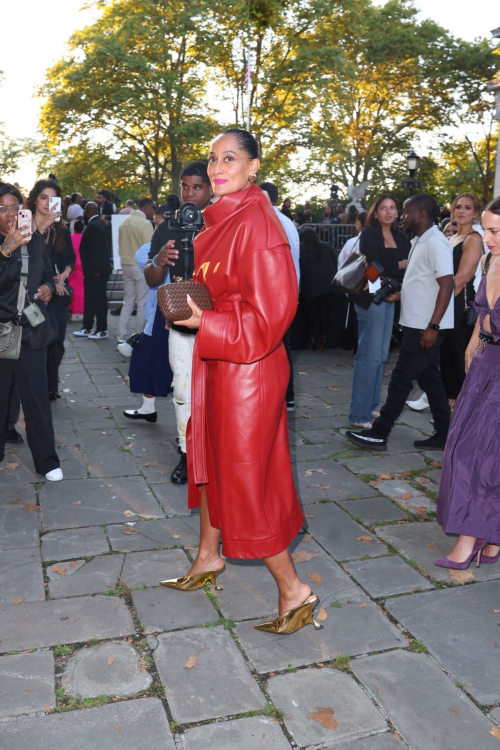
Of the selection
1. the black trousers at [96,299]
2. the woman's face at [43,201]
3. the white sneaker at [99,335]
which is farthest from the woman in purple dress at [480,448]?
the white sneaker at [99,335]

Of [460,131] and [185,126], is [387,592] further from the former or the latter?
[460,131]

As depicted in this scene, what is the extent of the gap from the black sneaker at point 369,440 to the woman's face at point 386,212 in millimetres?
1816

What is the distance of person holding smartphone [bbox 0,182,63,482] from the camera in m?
4.82

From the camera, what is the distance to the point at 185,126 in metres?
27.2

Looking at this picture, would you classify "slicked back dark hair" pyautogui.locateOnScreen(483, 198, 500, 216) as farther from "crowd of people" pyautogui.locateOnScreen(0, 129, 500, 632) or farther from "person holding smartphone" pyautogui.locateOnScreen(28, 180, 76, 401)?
"person holding smartphone" pyautogui.locateOnScreen(28, 180, 76, 401)

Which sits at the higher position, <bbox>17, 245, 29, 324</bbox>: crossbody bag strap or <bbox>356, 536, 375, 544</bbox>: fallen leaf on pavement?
<bbox>17, 245, 29, 324</bbox>: crossbody bag strap

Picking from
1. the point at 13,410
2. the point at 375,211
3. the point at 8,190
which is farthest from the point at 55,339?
the point at 375,211

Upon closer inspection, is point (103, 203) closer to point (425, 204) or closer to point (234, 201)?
point (425, 204)

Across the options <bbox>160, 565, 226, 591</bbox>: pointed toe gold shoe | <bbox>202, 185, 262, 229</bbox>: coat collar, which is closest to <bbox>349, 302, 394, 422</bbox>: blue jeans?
<bbox>160, 565, 226, 591</bbox>: pointed toe gold shoe

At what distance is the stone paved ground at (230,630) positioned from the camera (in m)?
2.61

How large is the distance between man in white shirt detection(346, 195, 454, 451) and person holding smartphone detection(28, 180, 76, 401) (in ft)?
9.17

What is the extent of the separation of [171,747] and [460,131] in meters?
34.6

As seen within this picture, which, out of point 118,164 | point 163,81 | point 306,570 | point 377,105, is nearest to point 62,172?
point 118,164

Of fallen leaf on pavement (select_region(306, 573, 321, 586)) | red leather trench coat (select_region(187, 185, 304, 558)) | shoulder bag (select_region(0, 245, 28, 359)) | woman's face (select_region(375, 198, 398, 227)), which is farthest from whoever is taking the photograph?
woman's face (select_region(375, 198, 398, 227))
